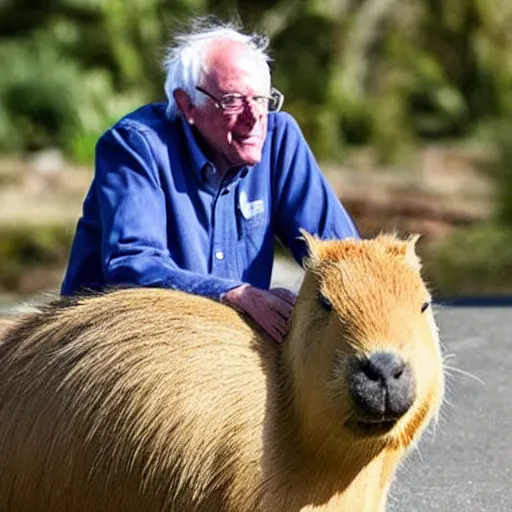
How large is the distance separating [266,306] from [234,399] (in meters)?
0.36

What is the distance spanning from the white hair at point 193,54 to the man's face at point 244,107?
4 centimetres

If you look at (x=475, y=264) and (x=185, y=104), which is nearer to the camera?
(x=185, y=104)

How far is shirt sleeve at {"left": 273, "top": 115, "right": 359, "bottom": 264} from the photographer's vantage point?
5.58 metres

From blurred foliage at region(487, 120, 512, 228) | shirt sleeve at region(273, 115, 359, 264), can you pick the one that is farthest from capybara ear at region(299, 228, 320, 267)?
blurred foliage at region(487, 120, 512, 228)

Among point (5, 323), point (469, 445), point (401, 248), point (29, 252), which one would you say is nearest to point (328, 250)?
point (401, 248)

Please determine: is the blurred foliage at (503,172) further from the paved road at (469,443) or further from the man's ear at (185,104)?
the man's ear at (185,104)

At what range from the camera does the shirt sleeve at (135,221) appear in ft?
16.6

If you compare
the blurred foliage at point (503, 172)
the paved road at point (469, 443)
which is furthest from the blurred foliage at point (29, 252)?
the paved road at point (469, 443)

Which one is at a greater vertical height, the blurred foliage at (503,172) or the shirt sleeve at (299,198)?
the shirt sleeve at (299,198)

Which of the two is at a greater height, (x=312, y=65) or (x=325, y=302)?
(x=325, y=302)

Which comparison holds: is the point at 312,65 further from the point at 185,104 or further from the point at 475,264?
the point at 185,104

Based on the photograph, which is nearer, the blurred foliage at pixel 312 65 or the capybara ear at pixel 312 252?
the capybara ear at pixel 312 252

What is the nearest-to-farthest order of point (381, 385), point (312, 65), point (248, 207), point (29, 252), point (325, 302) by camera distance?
1. point (381, 385)
2. point (325, 302)
3. point (248, 207)
4. point (29, 252)
5. point (312, 65)

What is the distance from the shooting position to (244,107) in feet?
17.4
